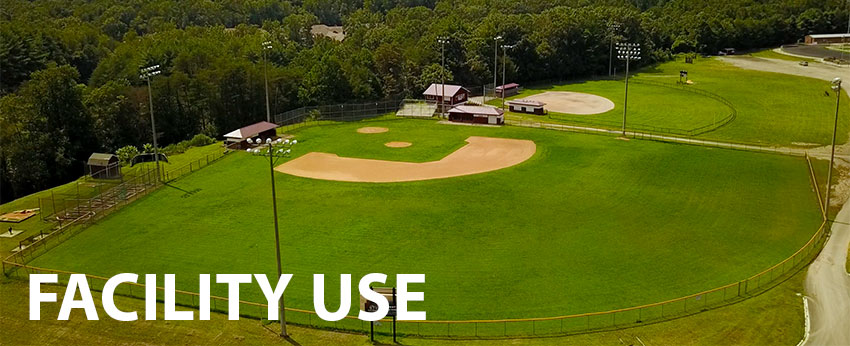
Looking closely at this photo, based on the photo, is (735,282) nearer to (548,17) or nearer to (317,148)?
(317,148)

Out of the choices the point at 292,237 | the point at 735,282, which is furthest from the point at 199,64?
the point at 735,282

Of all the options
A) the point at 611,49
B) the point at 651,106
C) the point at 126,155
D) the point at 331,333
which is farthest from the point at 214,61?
the point at 611,49

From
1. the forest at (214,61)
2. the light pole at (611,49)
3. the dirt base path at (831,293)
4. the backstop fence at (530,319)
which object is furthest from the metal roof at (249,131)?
the light pole at (611,49)

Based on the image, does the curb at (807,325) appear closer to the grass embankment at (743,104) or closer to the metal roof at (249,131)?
the grass embankment at (743,104)

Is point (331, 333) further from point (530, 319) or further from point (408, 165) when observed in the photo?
point (408, 165)

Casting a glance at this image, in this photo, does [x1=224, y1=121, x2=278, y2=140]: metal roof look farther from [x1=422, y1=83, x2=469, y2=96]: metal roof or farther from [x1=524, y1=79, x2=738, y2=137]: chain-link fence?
[x1=524, y1=79, x2=738, y2=137]: chain-link fence

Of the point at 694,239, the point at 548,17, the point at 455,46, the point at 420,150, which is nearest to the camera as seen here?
the point at 694,239
